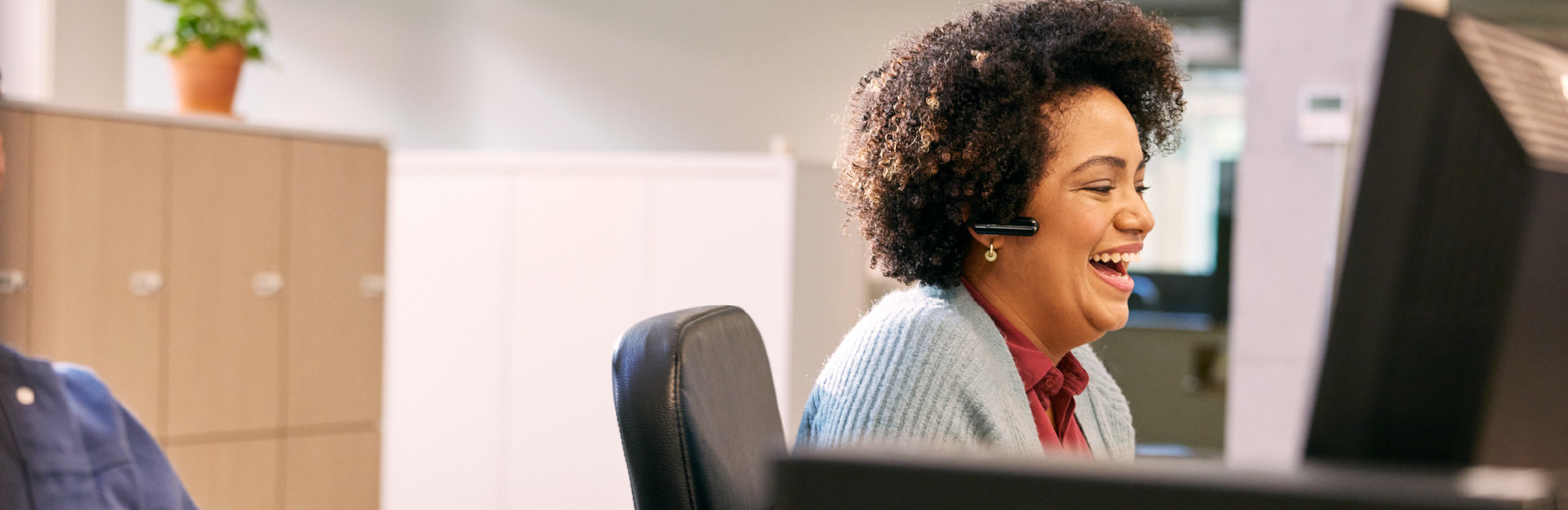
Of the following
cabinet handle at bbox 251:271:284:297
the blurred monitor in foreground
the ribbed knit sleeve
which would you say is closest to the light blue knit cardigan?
the ribbed knit sleeve

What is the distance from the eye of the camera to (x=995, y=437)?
942 millimetres

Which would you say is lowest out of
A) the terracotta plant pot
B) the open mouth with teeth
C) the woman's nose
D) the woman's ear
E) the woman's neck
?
the woman's neck

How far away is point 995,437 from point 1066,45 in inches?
17.1

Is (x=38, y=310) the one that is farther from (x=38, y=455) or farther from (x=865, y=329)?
(x=865, y=329)

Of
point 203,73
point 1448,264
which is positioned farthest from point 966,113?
point 203,73

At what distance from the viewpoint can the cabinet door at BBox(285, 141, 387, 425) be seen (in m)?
2.96

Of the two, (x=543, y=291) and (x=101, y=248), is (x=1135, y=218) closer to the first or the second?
(x=101, y=248)

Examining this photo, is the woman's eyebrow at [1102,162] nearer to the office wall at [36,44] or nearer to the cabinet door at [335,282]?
the cabinet door at [335,282]

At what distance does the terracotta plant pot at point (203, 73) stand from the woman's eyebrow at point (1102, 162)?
242cm

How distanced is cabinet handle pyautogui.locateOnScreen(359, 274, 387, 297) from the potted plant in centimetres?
52

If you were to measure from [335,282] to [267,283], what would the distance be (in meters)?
0.20

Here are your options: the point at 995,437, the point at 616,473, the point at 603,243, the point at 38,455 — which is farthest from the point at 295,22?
the point at 995,437

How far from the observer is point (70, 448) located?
104cm

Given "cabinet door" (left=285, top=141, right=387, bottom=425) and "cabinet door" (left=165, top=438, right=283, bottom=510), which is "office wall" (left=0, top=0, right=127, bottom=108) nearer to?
"cabinet door" (left=285, top=141, right=387, bottom=425)
